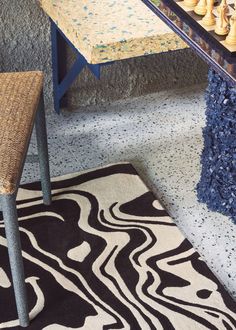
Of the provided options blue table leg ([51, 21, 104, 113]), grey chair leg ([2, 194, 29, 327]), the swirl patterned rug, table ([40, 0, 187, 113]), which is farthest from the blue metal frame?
grey chair leg ([2, 194, 29, 327])

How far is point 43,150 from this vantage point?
1.82m

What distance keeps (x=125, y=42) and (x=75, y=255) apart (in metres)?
0.59

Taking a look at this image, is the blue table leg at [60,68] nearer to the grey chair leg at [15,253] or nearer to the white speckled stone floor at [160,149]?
the white speckled stone floor at [160,149]

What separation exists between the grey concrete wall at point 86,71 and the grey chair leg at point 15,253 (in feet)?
3.18

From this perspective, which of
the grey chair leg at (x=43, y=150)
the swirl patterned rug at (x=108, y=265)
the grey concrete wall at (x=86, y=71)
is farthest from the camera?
the grey concrete wall at (x=86, y=71)

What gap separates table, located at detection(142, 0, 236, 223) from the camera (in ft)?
4.41

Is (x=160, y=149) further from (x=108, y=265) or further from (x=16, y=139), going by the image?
(x=16, y=139)

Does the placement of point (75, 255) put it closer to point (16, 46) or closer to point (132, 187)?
point (132, 187)

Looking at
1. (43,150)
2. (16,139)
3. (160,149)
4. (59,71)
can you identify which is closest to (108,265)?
(43,150)

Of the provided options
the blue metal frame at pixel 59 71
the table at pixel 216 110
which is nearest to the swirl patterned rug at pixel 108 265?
the table at pixel 216 110

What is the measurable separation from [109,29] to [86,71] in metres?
0.59

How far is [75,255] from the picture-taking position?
1.79 m

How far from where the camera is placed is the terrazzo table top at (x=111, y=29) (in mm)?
1764

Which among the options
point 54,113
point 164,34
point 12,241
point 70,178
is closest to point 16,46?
point 54,113
